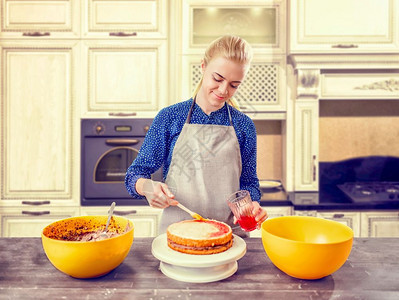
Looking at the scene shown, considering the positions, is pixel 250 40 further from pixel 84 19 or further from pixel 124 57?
pixel 84 19

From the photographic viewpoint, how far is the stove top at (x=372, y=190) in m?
2.49

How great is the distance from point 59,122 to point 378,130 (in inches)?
96.2

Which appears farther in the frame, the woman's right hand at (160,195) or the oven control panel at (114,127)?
the oven control panel at (114,127)

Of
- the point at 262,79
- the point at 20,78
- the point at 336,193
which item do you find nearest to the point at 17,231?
the point at 20,78

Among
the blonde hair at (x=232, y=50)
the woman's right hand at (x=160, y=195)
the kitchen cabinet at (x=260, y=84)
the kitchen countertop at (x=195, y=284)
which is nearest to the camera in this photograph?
the kitchen countertop at (x=195, y=284)

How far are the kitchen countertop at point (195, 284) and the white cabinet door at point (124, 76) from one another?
1.69 m

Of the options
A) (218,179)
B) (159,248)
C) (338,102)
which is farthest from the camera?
(338,102)

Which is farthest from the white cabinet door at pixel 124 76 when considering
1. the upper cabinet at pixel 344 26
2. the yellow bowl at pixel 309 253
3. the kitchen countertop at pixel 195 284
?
the yellow bowl at pixel 309 253

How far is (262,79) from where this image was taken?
8.77 ft

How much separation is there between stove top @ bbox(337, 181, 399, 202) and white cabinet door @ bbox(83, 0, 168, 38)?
173cm

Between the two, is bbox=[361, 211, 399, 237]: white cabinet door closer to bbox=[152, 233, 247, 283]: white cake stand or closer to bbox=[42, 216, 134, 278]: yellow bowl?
bbox=[152, 233, 247, 283]: white cake stand

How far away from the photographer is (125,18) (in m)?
2.61

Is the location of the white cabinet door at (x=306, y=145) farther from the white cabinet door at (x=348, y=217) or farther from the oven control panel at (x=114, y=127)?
the oven control panel at (x=114, y=127)

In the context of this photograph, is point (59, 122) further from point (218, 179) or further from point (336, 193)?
point (336, 193)
